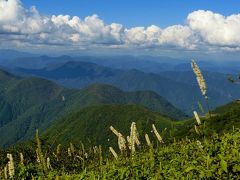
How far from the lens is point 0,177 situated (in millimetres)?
17703

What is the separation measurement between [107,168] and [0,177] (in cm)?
469

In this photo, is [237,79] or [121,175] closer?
[237,79]

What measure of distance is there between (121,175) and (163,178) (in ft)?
7.02

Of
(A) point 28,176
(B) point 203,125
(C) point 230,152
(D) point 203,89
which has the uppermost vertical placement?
(D) point 203,89

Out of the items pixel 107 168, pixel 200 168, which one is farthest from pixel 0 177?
pixel 200 168

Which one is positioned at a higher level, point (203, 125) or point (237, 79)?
point (237, 79)

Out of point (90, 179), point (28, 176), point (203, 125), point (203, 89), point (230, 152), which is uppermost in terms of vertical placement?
point (203, 89)

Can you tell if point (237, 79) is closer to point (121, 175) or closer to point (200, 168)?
point (200, 168)

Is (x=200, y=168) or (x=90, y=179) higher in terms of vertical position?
(x=200, y=168)

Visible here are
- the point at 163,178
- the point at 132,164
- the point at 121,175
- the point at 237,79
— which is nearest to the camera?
the point at 237,79

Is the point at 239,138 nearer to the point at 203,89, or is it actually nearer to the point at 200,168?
the point at 200,168

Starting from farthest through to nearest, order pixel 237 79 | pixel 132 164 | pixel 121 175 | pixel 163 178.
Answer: pixel 132 164 → pixel 121 175 → pixel 163 178 → pixel 237 79

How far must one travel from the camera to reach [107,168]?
1884 cm

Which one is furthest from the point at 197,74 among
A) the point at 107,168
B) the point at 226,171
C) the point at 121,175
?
the point at 107,168
